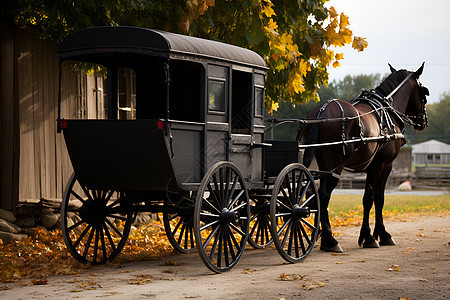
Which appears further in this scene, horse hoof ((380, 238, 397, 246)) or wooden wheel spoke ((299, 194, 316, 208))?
horse hoof ((380, 238, 397, 246))

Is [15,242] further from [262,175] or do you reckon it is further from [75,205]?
[262,175]

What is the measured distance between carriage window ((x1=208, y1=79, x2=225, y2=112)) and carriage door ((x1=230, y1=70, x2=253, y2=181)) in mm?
426

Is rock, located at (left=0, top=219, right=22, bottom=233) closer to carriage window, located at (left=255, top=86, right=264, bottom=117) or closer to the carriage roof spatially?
the carriage roof

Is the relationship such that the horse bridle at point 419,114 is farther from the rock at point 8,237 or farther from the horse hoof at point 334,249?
the rock at point 8,237

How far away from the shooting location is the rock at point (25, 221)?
10830mm

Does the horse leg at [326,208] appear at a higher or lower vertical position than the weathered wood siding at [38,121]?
lower

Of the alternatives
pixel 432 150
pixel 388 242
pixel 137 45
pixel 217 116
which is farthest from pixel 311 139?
pixel 432 150

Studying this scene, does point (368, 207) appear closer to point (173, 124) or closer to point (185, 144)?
point (185, 144)

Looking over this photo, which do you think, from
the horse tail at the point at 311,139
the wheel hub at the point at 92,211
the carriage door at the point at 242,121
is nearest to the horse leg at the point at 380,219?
the horse tail at the point at 311,139

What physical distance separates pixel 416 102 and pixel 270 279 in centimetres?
604

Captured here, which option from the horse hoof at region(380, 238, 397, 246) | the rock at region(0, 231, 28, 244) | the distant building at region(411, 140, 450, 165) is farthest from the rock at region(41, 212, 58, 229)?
the distant building at region(411, 140, 450, 165)

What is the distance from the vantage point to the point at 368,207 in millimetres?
10508

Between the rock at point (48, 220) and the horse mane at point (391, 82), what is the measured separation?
586 centimetres

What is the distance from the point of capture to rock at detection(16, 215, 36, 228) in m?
10.8
